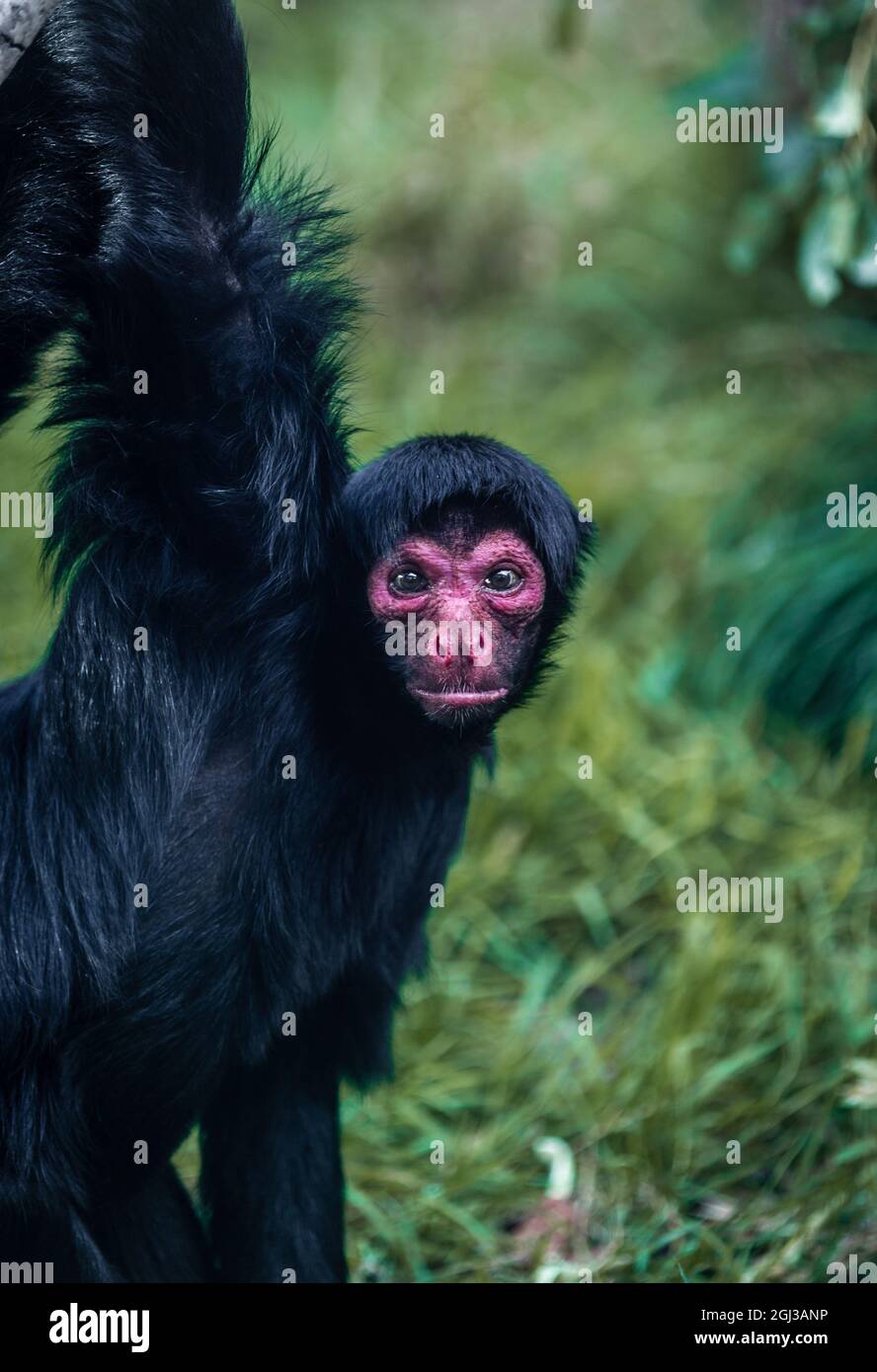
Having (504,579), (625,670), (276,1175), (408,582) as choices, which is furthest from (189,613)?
(625,670)

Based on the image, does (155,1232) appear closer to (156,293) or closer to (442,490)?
(442,490)

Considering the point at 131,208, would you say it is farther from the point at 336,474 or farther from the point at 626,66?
the point at 626,66

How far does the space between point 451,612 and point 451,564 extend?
123 mm

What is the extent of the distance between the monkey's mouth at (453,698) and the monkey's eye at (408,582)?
226 mm

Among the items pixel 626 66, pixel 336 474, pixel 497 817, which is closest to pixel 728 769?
pixel 497 817

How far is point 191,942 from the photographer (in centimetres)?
348

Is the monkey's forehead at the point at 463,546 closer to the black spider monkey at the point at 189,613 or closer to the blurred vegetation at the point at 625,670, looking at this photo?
the black spider monkey at the point at 189,613

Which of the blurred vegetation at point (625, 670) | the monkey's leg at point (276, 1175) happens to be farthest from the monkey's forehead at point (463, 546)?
the monkey's leg at point (276, 1175)

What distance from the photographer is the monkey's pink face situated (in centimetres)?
352

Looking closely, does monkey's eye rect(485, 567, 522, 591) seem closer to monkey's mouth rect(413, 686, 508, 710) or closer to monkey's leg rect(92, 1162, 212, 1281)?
monkey's mouth rect(413, 686, 508, 710)

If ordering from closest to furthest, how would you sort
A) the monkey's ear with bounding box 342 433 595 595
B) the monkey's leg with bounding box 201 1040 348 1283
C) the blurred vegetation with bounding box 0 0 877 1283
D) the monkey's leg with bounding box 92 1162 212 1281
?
the monkey's ear with bounding box 342 433 595 595, the monkey's leg with bounding box 92 1162 212 1281, the monkey's leg with bounding box 201 1040 348 1283, the blurred vegetation with bounding box 0 0 877 1283

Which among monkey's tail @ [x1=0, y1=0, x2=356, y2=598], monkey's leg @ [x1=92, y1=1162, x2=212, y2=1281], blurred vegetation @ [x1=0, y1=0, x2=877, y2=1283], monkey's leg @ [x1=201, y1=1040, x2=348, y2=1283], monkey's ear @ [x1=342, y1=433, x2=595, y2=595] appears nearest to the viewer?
monkey's tail @ [x1=0, y1=0, x2=356, y2=598]

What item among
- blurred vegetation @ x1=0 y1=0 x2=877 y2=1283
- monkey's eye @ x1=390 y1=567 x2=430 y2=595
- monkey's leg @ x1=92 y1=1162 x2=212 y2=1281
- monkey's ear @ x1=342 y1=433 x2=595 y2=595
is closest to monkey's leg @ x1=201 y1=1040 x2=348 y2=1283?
monkey's leg @ x1=92 y1=1162 x2=212 y2=1281

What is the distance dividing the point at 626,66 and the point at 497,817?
6654mm
